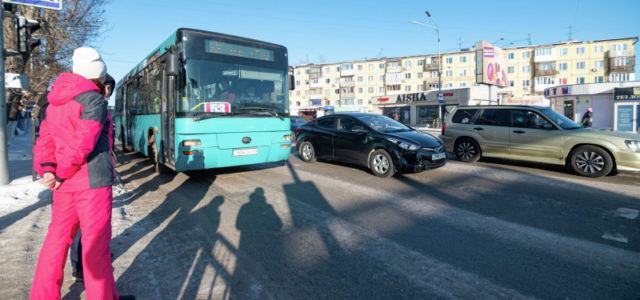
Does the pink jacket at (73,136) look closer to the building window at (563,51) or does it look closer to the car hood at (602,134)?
the car hood at (602,134)

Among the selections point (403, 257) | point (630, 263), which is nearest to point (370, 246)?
point (403, 257)

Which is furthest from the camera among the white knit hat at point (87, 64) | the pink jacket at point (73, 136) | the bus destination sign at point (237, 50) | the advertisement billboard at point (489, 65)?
the advertisement billboard at point (489, 65)

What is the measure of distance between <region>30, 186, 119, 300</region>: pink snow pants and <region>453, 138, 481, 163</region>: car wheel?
9824mm

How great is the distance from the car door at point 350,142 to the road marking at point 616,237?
16.3 ft

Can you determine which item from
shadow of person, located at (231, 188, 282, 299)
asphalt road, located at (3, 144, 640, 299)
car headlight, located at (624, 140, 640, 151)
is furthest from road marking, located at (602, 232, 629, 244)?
car headlight, located at (624, 140, 640, 151)

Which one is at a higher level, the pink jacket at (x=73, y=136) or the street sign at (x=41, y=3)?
the street sign at (x=41, y=3)

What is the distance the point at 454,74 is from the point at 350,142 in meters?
69.1

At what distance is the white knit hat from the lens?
8.20ft

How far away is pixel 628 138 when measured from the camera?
7707 millimetres

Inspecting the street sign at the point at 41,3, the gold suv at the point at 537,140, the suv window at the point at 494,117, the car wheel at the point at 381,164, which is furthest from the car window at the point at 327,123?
the street sign at the point at 41,3

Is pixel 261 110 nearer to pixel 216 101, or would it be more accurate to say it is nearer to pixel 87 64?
pixel 216 101

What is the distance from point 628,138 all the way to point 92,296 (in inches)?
389

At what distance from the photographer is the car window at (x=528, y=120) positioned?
353 inches

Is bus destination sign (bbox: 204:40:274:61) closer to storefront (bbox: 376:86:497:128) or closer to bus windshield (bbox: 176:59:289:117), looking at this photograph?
bus windshield (bbox: 176:59:289:117)
